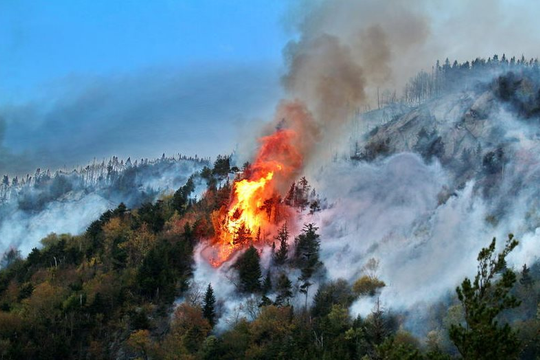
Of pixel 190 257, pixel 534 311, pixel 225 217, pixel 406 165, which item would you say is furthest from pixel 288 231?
pixel 534 311

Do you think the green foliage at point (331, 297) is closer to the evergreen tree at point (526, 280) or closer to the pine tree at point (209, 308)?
the pine tree at point (209, 308)

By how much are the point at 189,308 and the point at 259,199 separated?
29976 millimetres

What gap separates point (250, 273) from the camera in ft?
278

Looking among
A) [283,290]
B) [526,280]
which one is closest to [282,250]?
[283,290]

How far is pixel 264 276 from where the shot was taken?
89000mm

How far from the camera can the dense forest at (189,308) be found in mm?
65500

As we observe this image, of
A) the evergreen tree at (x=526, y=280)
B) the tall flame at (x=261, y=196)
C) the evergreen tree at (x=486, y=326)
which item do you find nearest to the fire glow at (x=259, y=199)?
the tall flame at (x=261, y=196)

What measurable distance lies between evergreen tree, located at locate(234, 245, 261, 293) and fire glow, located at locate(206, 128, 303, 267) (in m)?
7.46

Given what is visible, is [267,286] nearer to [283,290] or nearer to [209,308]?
[283,290]

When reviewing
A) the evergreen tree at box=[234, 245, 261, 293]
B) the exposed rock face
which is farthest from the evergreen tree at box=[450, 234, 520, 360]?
the exposed rock face

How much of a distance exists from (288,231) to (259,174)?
12.0 m

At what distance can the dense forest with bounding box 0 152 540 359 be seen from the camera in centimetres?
6550

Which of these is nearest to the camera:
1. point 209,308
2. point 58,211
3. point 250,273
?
point 209,308

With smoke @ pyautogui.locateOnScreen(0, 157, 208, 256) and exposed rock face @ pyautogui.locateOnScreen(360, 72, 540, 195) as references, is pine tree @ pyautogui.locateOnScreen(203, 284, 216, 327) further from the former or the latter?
smoke @ pyautogui.locateOnScreen(0, 157, 208, 256)
